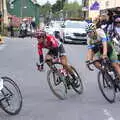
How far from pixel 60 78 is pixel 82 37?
2433 cm

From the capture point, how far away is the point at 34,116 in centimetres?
952

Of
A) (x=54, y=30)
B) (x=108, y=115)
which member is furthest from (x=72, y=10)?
(x=108, y=115)

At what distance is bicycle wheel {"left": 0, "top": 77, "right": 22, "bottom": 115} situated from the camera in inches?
367

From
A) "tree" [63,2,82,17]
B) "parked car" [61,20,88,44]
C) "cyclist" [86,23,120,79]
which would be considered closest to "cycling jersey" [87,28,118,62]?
"cyclist" [86,23,120,79]

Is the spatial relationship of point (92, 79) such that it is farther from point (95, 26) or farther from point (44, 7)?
point (44, 7)

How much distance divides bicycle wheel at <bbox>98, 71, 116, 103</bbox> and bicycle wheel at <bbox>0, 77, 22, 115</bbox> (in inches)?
80.6

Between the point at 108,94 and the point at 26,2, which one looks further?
the point at 26,2

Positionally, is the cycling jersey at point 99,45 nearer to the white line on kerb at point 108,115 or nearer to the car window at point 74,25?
the white line on kerb at point 108,115

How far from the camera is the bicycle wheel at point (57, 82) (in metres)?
11.4

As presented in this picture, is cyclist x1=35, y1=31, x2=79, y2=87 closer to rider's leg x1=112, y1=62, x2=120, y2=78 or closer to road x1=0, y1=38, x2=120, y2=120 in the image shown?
road x1=0, y1=38, x2=120, y2=120

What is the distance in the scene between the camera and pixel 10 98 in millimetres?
9391

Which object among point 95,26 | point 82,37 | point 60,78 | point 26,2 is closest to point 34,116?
point 60,78

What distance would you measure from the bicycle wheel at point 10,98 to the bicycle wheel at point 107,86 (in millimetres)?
2048

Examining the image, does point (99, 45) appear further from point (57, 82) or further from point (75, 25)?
point (75, 25)
